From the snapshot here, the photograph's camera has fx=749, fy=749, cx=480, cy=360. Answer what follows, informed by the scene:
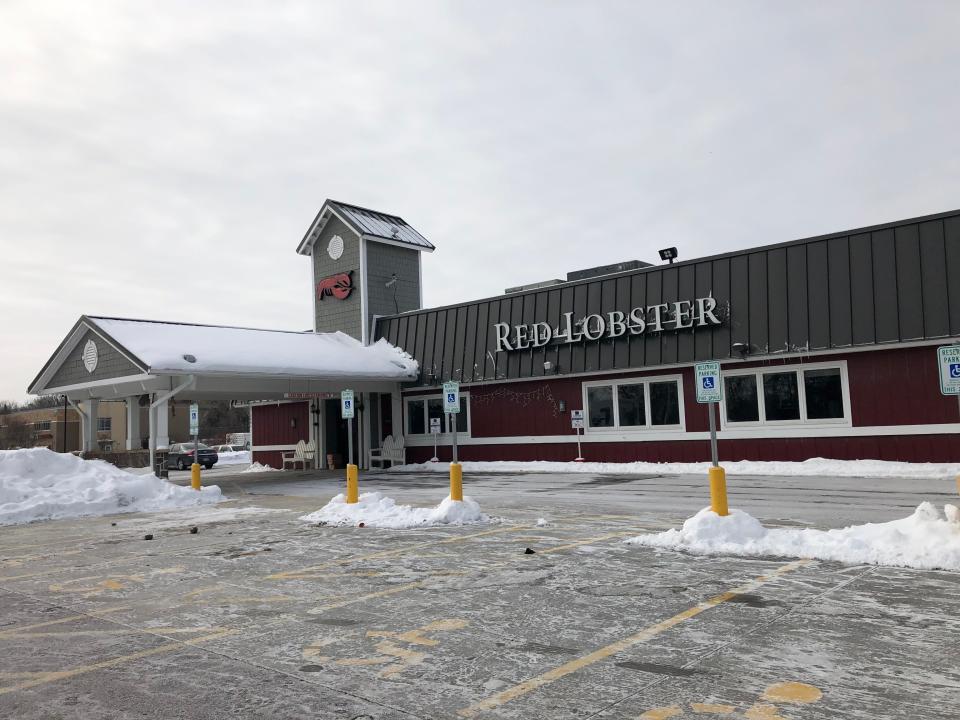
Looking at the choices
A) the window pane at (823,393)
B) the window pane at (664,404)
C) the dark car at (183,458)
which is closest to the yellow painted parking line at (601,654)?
the window pane at (823,393)

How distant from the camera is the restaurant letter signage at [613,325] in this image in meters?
20.7

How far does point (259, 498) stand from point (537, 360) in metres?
9.88

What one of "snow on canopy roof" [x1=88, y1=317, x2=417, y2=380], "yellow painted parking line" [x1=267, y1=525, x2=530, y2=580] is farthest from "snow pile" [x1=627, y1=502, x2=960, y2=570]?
"snow on canopy roof" [x1=88, y1=317, x2=417, y2=380]

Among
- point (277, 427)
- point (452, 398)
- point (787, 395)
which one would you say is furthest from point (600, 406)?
point (277, 427)

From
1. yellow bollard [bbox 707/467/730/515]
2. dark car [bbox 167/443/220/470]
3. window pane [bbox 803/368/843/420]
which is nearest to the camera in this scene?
yellow bollard [bbox 707/467/730/515]

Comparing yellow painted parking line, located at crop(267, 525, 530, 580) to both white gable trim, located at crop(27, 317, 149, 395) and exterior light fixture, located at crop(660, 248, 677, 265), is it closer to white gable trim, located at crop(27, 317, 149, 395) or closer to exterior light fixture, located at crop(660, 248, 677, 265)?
white gable trim, located at crop(27, 317, 149, 395)

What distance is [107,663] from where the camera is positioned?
17.8 feet

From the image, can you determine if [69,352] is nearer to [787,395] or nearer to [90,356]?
[90,356]

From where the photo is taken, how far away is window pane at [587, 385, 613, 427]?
23328 mm

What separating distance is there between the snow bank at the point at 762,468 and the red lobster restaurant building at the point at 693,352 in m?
0.45

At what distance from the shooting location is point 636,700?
441 centimetres

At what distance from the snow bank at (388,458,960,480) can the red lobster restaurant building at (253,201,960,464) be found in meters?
0.45

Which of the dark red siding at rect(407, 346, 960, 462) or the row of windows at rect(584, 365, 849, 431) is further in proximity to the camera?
the row of windows at rect(584, 365, 849, 431)

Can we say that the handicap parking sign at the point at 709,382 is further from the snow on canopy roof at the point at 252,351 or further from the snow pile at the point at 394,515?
the snow on canopy roof at the point at 252,351
